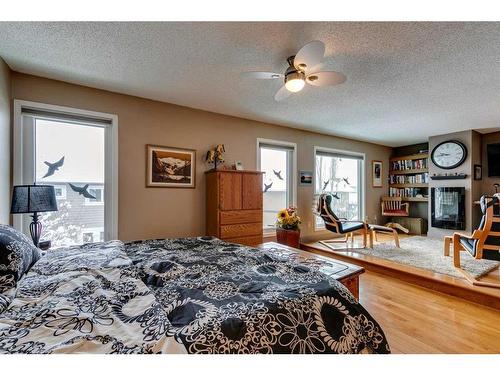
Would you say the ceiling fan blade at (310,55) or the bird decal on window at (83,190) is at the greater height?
the ceiling fan blade at (310,55)

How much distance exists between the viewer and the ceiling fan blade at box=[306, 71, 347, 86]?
6.64ft

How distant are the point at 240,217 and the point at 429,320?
233cm

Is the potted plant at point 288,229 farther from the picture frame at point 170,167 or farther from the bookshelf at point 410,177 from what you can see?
the bookshelf at point 410,177

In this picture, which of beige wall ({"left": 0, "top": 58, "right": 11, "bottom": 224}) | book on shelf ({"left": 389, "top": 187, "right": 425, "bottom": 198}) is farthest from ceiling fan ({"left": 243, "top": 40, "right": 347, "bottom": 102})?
book on shelf ({"left": 389, "top": 187, "right": 425, "bottom": 198})

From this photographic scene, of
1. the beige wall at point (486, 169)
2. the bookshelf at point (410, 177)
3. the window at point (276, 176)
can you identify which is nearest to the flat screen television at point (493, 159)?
the beige wall at point (486, 169)

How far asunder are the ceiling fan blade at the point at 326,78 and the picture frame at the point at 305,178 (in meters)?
2.76

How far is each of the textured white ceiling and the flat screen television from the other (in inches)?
70.8

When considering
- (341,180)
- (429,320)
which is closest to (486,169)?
(341,180)

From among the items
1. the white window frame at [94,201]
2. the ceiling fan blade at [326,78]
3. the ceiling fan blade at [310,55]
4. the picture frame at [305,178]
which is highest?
the ceiling fan blade at [310,55]

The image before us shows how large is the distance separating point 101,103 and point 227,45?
6.12 feet

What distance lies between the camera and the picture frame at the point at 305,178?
190 inches

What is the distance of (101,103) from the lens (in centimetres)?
292
